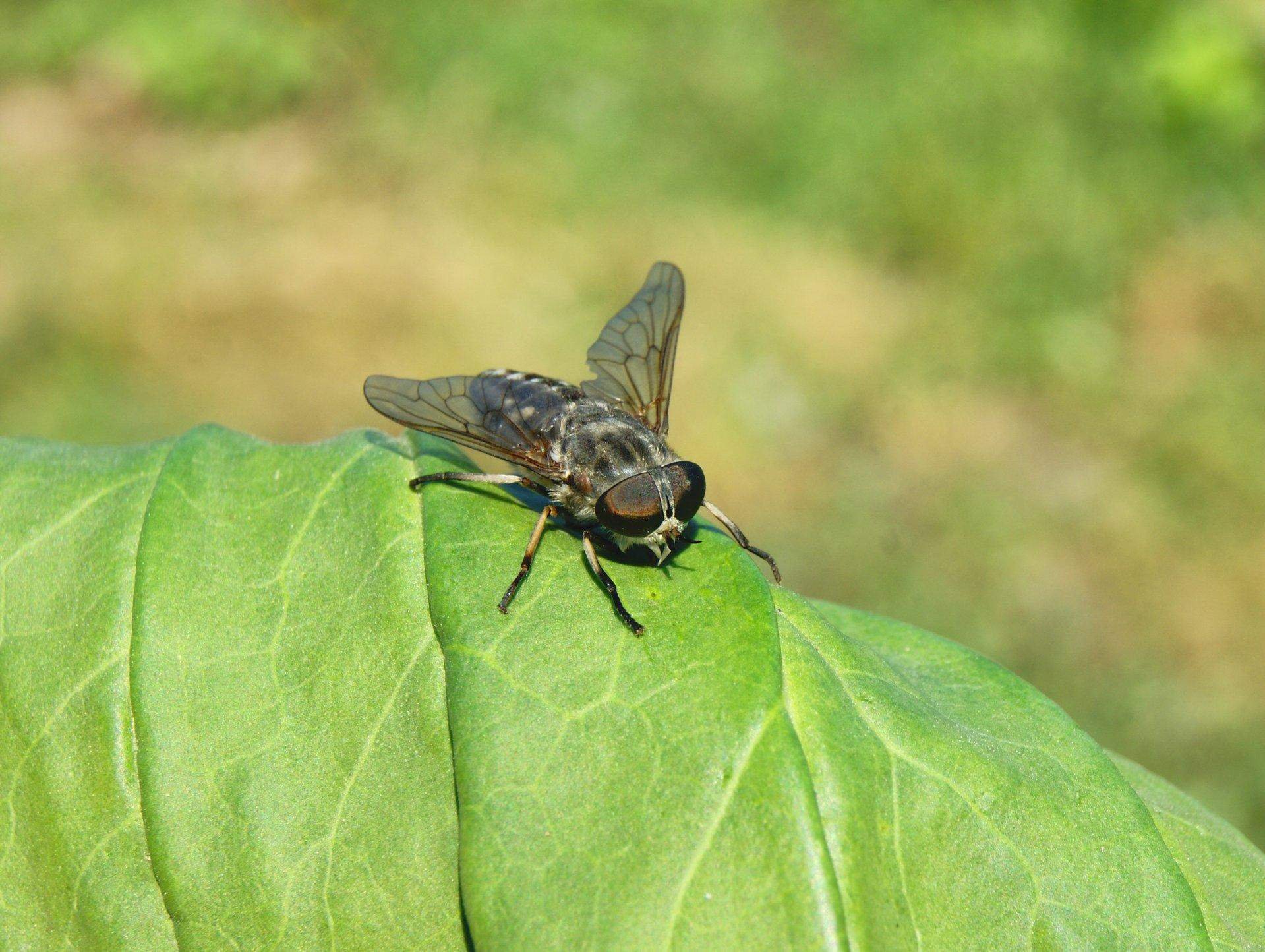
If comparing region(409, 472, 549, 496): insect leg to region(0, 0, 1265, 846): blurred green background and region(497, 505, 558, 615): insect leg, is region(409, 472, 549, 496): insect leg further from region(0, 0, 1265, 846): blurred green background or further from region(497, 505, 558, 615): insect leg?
region(0, 0, 1265, 846): blurred green background

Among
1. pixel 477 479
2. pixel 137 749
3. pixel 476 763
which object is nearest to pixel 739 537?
pixel 477 479

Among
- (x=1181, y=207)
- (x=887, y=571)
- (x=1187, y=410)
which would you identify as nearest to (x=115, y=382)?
(x=887, y=571)

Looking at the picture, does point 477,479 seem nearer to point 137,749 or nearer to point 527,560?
point 527,560

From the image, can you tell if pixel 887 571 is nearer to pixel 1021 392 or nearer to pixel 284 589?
pixel 1021 392

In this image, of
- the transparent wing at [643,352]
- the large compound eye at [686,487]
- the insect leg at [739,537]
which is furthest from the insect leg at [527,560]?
the transparent wing at [643,352]

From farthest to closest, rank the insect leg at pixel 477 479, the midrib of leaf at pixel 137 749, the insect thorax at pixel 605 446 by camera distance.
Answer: the insect thorax at pixel 605 446 < the insect leg at pixel 477 479 < the midrib of leaf at pixel 137 749

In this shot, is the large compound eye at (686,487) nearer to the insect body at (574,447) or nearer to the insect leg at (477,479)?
the insect body at (574,447)

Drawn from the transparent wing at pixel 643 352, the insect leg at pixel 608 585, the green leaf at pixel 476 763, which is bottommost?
the green leaf at pixel 476 763
